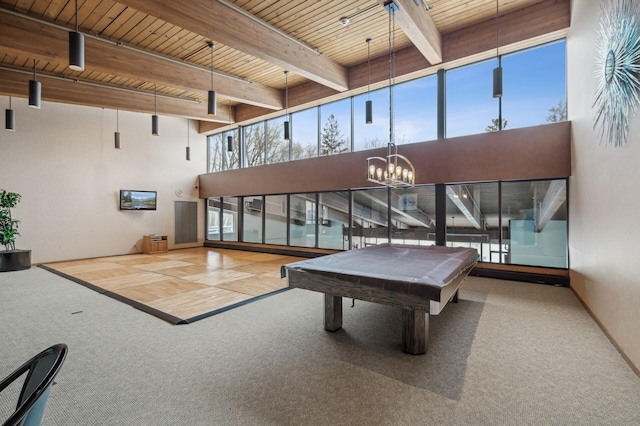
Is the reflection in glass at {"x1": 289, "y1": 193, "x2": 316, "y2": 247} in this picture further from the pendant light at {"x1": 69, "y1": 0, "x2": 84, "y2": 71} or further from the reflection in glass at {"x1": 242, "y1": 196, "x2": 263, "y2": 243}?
the pendant light at {"x1": 69, "y1": 0, "x2": 84, "y2": 71}

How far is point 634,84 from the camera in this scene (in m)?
2.56

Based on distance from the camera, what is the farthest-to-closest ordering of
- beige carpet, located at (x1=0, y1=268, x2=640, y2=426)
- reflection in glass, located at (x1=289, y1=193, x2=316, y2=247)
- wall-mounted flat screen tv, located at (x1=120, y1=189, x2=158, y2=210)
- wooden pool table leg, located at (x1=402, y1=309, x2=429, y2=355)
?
wall-mounted flat screen tv, located at (x1=120, y1=189, x2=158, y2=210) < reflection in glass, located at (x1=289, y1=193, x2=316, y2=247) < wooden pool table leg, located at (x1=402, y1=309, x2=429, y2=355) < beige carpet, located at (x1=0, y1=268, x2=640, y2=426)

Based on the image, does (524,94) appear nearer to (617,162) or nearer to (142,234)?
(617,162)

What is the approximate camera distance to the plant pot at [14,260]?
6.98 m

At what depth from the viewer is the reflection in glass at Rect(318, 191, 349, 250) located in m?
8.49

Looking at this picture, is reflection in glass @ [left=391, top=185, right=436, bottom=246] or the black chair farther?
reflection in glass @ [left=391, top=185, right=436, bottom=246]

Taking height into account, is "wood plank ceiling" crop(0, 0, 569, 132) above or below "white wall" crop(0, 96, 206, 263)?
above

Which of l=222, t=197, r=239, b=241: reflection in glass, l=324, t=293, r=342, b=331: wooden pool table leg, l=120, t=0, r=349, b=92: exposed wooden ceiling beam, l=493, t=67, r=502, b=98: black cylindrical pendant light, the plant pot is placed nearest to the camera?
l=324, t=293, r=342, b=331: wooden pool table leg

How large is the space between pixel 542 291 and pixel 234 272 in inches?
228

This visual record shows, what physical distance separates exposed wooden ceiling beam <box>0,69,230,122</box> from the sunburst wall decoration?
888 centimetres

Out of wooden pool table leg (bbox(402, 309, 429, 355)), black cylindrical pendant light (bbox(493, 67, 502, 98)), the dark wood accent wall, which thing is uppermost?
black cylindrical pendant light (bbox(493, 67, 502, 98))

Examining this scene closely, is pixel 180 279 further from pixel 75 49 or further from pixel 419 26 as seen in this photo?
pixel 419 26

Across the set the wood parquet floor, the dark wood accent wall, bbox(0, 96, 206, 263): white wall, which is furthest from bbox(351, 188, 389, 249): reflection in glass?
bbox(0, 96, 206, 263): white wall

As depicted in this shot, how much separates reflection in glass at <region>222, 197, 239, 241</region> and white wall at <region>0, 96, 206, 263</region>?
1.59m
